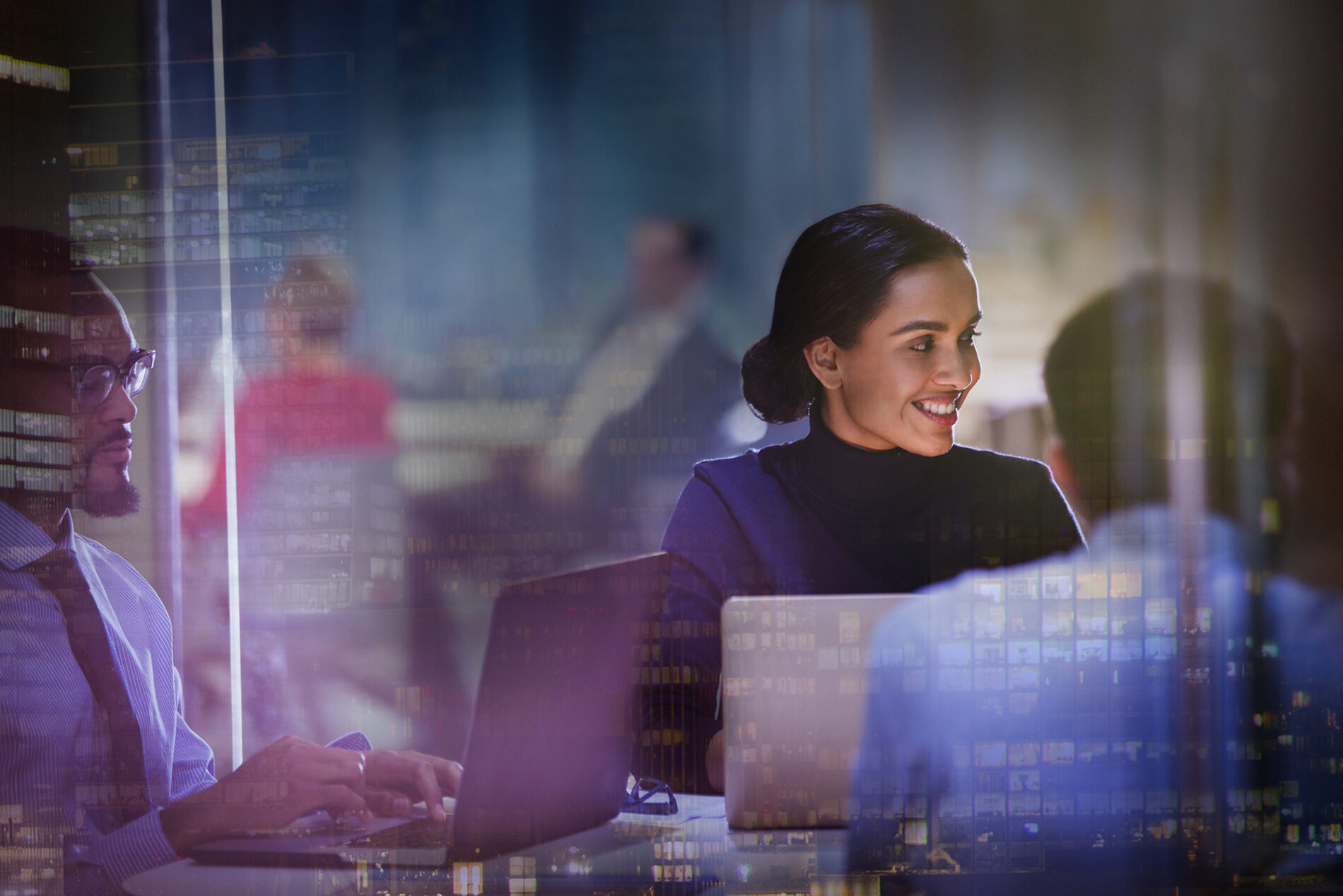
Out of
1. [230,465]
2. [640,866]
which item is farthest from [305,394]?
[640,866]

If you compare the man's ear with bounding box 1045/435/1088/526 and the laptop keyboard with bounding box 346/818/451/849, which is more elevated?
the man's ear with bounding box 1045/435/1088/526

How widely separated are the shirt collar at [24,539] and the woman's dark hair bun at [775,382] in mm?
1871

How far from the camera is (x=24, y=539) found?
260 centimetres

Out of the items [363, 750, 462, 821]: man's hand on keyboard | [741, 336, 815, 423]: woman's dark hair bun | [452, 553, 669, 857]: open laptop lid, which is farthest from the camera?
[363, 750, 462, 821]: man's hand on keyboard

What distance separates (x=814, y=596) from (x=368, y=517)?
1.17m

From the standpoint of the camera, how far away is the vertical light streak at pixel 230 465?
256 centimetres

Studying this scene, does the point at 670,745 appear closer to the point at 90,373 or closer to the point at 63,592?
the point at 63,592

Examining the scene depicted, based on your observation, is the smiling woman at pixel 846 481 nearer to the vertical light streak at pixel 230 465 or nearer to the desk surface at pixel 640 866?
the desk surface at pixel 640 866

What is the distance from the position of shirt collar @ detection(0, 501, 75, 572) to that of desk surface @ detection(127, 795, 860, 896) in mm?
1030

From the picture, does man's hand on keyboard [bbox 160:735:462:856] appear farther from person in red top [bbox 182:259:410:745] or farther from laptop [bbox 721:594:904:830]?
laptop [bbox 721:594:904:830]

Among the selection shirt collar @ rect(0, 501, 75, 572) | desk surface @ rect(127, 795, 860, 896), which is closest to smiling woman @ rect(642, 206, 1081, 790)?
desk surface @ rect(127, 795, 860, 896)

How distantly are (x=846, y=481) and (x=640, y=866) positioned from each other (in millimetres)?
1083

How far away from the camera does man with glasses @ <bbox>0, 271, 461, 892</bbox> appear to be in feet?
8.38

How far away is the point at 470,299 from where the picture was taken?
8.22 feet
